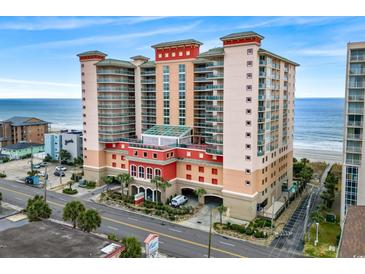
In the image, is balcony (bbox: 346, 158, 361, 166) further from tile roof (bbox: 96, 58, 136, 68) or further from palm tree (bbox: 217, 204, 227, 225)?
tile roof (bbox: 96, 58, 136, 68)

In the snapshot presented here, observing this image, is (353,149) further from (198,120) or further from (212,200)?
(198,120)

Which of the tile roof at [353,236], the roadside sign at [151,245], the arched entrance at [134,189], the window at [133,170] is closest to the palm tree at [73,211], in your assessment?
the roadside sign at [151,245]

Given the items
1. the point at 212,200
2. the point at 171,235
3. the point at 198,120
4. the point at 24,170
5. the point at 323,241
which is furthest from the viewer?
the point at 24,170

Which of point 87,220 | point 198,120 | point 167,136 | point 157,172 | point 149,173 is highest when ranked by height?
point 198,120

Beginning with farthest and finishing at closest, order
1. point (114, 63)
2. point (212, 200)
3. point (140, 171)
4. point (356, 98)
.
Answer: point (114, 63)
point (140, 171)
point (212, 200)
point (356, 98)

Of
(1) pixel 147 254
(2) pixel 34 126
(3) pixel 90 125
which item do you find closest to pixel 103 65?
(3) pixel 90 125

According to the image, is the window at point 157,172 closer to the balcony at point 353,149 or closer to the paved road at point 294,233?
the paved road at point 294,233

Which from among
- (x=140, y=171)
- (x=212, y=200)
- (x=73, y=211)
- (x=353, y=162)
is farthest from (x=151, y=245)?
(x=353, y=162)
